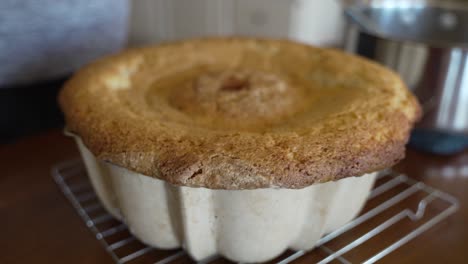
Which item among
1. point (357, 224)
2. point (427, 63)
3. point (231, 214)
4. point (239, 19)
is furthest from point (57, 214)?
point (239, 19)

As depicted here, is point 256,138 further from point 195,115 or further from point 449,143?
point 449,143

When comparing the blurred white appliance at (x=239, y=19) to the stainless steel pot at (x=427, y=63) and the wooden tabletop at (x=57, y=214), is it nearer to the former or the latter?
the stainless steel pot at (x=427, y=63)

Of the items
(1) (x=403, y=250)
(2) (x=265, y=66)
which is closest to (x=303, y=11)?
(2) (x=265, y=66)

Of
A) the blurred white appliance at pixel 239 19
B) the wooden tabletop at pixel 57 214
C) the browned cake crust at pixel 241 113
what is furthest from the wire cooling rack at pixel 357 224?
the blurred white appliance at pixel 239 19

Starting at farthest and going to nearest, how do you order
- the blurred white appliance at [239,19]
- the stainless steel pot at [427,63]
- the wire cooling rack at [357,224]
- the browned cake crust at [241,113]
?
1. the blurred white appliance at [239,19]
2. the stainless steel pot at [427,63]
3. the wire cooling rack at [357,224]
4. the browned cake crust at [241,113]

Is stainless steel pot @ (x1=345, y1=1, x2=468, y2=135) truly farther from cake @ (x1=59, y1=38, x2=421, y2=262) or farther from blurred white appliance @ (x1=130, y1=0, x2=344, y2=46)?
blurred white appliance @ (x1=130, y1=0, x2=344, y2=46)

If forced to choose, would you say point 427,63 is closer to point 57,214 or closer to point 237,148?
point 237,148

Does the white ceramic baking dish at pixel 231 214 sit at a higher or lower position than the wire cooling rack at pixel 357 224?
higher
